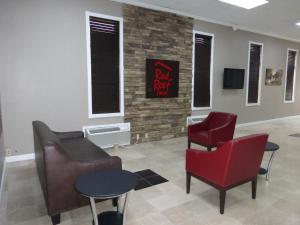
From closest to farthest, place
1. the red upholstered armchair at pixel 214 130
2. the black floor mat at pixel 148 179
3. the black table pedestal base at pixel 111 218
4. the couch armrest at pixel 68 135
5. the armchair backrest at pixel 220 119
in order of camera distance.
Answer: the black table pedestal base at pixel 111 218 → the black floor mat at pixel 148 179 → the couch armrest at pixel 68 135 → the red upholstered armchair at pixel 214 130 → the armchair backrest at pixel 220 119

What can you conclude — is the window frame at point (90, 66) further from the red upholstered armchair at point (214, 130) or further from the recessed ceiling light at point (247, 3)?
the recessed ceiling light at point (247, 3)

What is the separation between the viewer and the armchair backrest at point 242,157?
2.27 m

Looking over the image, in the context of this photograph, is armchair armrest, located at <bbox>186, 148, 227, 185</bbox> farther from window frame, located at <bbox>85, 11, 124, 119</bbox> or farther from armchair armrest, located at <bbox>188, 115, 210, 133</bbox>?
→ window frame, located at <bbox>85, 11, 124, 119</bbox>

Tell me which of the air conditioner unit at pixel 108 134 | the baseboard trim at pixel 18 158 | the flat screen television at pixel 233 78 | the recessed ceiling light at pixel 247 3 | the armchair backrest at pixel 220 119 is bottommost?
the baseboard trim at pixel 18 158

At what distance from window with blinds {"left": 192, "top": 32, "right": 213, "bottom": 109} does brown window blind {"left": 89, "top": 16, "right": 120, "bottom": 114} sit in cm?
238

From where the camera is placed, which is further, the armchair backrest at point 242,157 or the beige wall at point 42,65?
the beige wall at point 42,65

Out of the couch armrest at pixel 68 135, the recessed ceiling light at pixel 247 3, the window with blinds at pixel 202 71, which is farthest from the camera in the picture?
the window with blinds at pixel 202 71

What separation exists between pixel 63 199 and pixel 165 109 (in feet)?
12.3

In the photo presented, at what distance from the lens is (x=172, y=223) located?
7.38 feet

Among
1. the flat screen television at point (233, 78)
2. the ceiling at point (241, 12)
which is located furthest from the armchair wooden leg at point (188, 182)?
the flat screen television at point (233, 78)

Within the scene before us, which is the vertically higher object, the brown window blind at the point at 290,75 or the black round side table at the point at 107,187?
the brown window blind at the point at 290,75

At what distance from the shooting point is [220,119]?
4633mm

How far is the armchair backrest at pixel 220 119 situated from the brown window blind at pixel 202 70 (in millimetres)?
1500

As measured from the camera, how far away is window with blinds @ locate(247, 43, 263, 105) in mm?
7426
